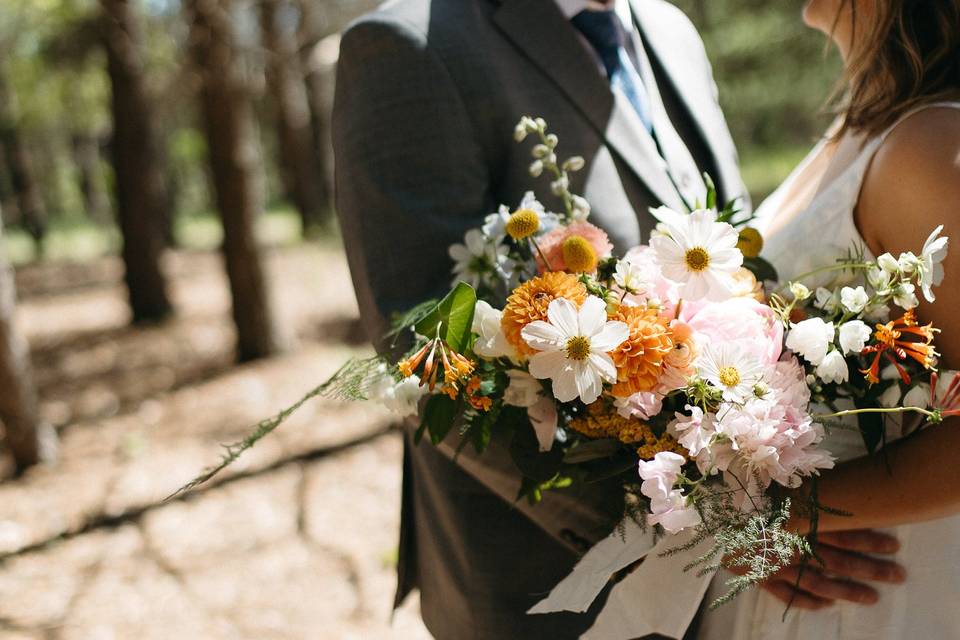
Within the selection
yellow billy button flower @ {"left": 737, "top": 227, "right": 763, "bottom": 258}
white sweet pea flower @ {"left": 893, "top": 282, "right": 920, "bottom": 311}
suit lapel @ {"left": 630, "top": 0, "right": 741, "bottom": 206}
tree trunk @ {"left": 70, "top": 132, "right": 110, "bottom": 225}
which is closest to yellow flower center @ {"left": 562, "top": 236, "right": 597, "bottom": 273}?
yellow billy button flower @ {"left": 737, "top": 227, "right": 763, "bottom": 258}

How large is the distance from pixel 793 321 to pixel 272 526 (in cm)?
340

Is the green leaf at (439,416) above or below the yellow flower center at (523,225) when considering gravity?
below

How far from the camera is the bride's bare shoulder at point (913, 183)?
1.27m

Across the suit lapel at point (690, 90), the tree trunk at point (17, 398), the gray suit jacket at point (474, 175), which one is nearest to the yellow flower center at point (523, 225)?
the gray suit jacket at point (474, 175)

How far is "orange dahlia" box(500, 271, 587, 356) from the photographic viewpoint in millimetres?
1085

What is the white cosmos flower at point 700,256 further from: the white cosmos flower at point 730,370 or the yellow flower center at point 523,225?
the yellow flower center at point 523,225

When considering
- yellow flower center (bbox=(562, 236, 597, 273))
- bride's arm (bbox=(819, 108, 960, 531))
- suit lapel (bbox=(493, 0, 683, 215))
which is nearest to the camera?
yellow flower center (bbox=(562, 236, 597, 273))

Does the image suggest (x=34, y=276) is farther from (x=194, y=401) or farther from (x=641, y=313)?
(x=641, y=313)

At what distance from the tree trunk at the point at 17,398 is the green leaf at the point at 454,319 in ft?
13.1

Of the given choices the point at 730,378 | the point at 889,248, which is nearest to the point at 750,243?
the point at 889,248

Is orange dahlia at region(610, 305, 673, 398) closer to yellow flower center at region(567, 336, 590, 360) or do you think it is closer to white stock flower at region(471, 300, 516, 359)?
yellow flower center at region(567, 336, 590, 360)

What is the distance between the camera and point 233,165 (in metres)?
6.07

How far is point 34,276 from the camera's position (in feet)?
39.9

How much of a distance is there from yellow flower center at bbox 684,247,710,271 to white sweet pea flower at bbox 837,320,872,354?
0.70 feet
